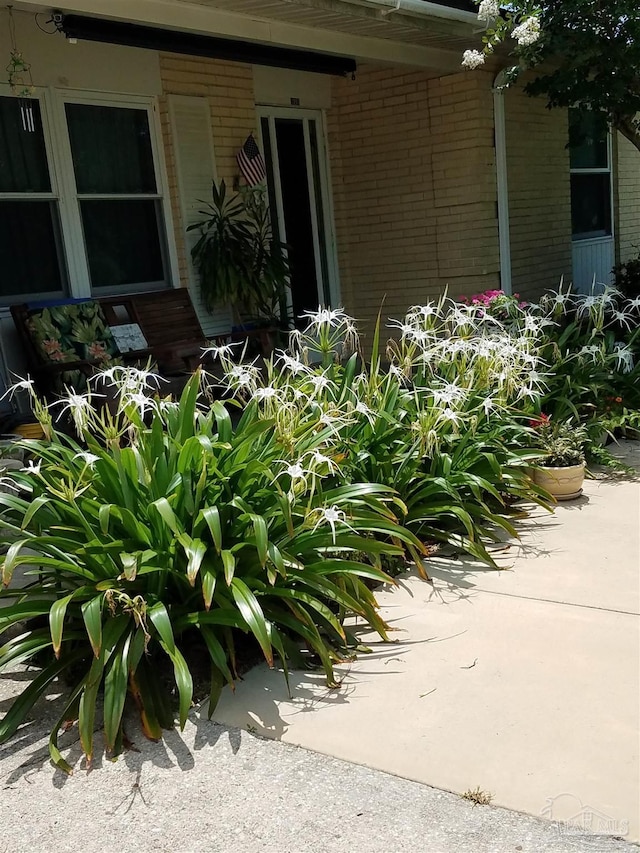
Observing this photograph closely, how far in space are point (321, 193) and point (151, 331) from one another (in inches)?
135

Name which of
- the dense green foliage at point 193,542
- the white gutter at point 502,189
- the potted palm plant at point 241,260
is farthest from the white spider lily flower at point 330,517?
the white gutter at point 502,189

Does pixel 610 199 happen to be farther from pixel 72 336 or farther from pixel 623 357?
pixel 72 336

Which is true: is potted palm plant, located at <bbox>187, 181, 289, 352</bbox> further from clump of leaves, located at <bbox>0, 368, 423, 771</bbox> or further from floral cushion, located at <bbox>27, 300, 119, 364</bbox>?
clump of leaves, located at <bbox>0, 368, 423, 771</bbox>

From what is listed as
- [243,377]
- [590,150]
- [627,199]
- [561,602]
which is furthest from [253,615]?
[627,199]

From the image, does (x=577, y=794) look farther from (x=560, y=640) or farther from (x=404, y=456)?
(x=404, y=456)

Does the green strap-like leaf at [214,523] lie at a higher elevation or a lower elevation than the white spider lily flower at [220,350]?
lower

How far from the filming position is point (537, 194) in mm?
9562

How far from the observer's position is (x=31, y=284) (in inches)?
259

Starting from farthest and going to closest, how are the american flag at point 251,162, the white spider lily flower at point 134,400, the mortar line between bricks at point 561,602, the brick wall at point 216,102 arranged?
the american flag at point 251,162 → the brick wall at point 216,102 → the mortar line between bricks at point 561,602 → the white spider lily flower at point 134,400

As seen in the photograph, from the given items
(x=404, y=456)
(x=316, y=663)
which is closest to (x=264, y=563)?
(x=316, y=663)

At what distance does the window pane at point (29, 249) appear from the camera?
640 cm

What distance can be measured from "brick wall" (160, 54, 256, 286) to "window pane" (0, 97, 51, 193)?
122cm

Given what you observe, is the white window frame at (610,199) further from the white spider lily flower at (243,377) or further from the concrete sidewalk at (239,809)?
the concrete sidewalk at (239,809)

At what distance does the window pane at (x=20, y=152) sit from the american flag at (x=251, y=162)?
1.98 meters
